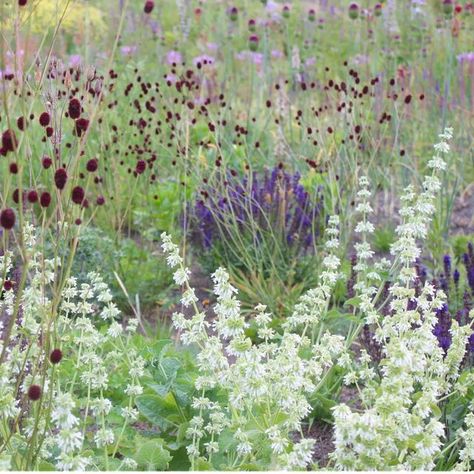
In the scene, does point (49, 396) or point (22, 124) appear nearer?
point (22, 124)

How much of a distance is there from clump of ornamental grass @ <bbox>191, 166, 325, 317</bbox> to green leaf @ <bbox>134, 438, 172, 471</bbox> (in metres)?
1.65

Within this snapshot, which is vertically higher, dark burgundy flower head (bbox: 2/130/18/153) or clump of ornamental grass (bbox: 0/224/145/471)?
dark burgundy flower head (bbox: 2/130/18/153)

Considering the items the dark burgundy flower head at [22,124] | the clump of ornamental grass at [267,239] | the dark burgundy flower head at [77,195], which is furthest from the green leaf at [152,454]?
the clump of ornamental grass at [267,239]

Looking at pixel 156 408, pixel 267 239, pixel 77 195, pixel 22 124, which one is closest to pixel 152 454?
pixel 156 408

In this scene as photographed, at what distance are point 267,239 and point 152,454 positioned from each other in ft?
7.26

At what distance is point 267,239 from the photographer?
4605mm

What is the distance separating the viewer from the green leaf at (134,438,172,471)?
248 cm

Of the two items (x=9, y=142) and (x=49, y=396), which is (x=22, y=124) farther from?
(x=49, y=396)

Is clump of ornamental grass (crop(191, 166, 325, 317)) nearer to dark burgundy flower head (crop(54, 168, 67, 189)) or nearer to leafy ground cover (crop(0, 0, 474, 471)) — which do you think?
leafy ground cover (crop(0, 0, 474, 471))

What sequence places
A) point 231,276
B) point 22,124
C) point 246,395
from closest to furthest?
point 22,124 → point 246,395 → point 231,276

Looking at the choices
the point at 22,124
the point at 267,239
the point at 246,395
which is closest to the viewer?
the point at 22,124

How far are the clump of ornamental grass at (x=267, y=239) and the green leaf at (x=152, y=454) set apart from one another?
1.65 metres

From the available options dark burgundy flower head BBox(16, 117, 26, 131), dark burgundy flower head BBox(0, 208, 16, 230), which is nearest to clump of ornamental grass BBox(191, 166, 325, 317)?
dark burgundy flower head BBox(16, 117, 26, 131)

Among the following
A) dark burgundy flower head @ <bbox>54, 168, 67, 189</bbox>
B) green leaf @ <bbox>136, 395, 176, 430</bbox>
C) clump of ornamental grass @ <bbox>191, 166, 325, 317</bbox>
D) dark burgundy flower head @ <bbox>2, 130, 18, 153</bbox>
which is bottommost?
green leaf @ <bbox>136, 395, 176, 430</bbox>
